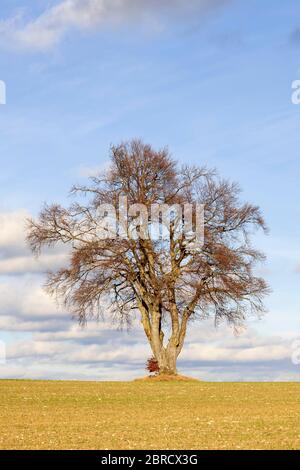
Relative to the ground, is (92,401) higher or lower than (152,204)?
lower

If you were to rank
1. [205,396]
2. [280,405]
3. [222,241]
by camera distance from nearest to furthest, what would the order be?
[280,405] < [205,396] < [222,241]

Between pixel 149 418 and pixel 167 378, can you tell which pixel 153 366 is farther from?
pixel 149 418

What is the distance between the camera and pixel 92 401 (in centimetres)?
2992

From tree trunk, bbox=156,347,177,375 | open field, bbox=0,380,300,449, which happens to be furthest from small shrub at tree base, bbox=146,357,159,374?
Answer: open field, bbox=0,380,300,449

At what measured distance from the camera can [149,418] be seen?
23.4 meters

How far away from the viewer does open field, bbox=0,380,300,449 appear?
18.0 metres

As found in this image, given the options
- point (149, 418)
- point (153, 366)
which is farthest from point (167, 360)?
point (149, 418)

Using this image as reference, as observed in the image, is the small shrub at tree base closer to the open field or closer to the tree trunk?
the tree trunk

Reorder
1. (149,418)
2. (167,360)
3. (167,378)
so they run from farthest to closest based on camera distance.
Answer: (167,360)
(167,378)
(149,418)

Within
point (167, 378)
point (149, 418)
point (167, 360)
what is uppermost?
point (167, 360)

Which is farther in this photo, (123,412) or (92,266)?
(92,266)
